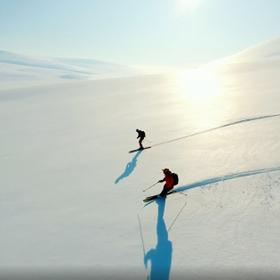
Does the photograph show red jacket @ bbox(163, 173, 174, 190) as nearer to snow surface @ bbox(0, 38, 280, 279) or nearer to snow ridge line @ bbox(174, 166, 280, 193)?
snow surface @ bbox(0, 38, 280, 279)

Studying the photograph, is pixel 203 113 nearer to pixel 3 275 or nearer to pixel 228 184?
pixel 228 184

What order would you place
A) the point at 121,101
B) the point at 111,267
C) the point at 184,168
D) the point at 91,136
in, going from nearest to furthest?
the point at 111,267
the point at 184,168
the point at 91,136
the point at 121,101

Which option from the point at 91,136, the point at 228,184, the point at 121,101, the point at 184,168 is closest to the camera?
the point at 228,184

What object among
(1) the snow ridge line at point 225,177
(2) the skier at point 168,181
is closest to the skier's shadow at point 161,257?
(2) the skier at point 168,181

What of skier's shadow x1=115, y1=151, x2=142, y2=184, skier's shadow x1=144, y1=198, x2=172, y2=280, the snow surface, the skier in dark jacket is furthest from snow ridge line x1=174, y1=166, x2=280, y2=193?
skier's shadow x1=115, y1=151, x2=142, y2=184

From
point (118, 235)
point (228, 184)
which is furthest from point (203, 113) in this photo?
point (118, 235)

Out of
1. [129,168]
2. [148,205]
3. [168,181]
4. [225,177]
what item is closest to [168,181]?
[168,181]

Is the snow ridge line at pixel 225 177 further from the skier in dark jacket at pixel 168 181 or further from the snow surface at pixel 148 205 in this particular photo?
the skier in dark jacket at pixel 168 181
